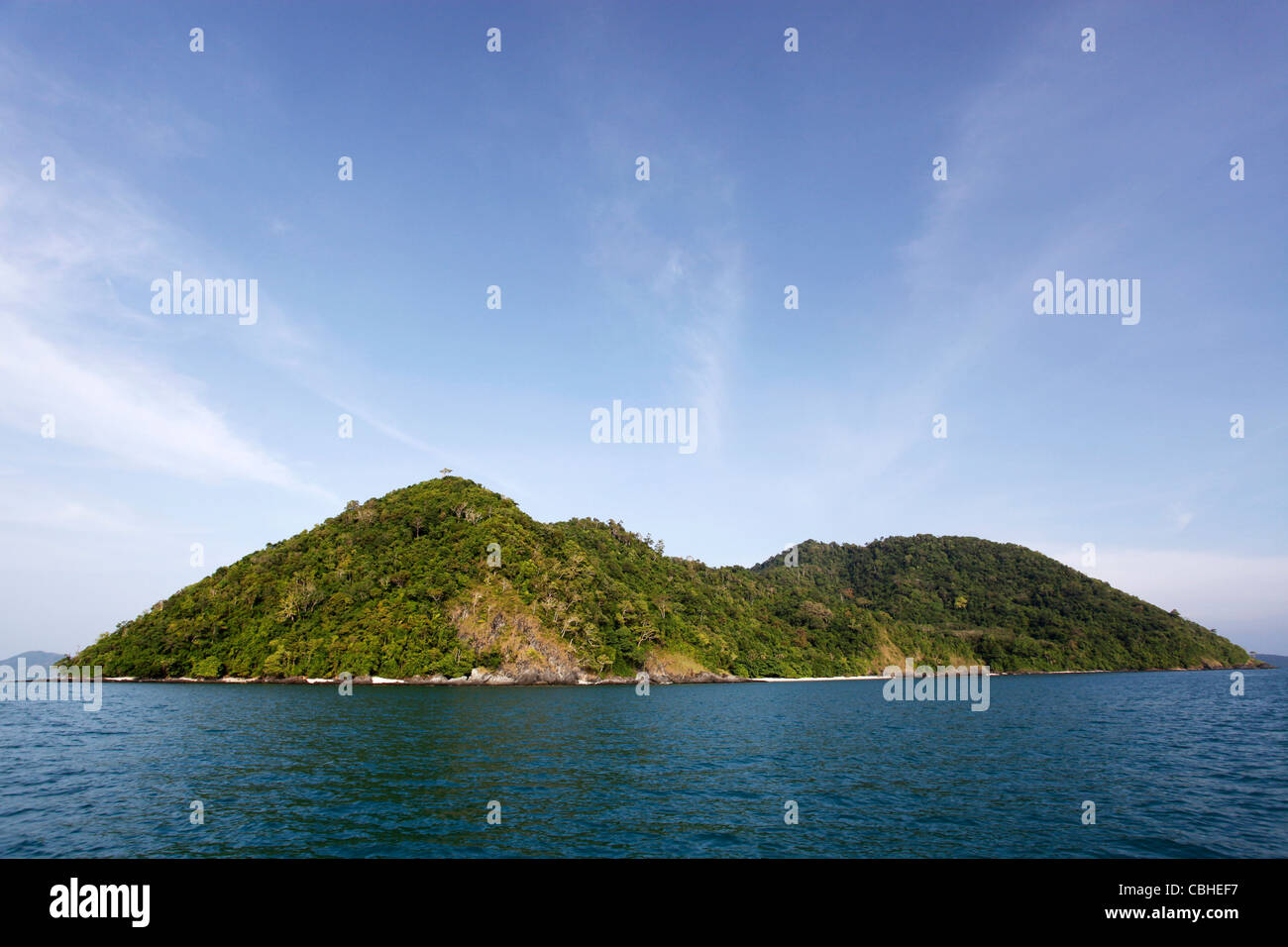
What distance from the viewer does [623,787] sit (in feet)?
104

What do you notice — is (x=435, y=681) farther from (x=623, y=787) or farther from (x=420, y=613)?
(x=623, y=787)

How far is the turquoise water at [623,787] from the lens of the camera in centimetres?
2305

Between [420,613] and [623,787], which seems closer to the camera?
[623,787]

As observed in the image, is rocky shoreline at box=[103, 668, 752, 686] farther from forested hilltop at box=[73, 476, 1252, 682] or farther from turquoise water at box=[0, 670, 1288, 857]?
turquoise water at box=[0, 670, 1288, 857]

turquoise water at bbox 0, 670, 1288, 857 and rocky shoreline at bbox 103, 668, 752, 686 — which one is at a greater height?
turquoise water at bbox 0, 670, 1288, 857

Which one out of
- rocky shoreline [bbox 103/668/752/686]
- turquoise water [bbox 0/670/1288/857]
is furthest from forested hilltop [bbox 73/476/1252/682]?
turquoise water [bbox 0/670/1288/857]

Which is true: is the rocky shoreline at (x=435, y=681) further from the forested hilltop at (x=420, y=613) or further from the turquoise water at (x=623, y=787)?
the turquoise water at (x=623, y=787)

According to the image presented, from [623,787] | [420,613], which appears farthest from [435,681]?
[623,787]

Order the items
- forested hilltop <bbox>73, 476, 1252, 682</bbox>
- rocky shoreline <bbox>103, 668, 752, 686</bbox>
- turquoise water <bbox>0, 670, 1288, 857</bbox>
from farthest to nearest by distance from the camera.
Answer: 1. forested hilltop <bbox>73, 476, 1252, 682</bbox>
2. rocky shoreline <bbox>103, 668, 752, 686</bbox>
3. turquoise water <bbox>0, 670, 1288, 857</bbox>

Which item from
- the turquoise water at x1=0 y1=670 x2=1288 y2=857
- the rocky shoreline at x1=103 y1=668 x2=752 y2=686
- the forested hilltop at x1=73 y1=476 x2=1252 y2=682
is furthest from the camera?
the forested hilltop at x1=73 y1=476 x2=1252 y2=682

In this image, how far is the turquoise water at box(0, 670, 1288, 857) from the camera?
23.0 meters
